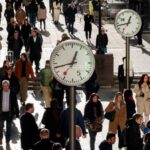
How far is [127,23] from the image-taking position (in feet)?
61.8

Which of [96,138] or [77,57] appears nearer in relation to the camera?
[77,57]

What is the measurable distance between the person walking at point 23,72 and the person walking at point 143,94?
3.33 metres

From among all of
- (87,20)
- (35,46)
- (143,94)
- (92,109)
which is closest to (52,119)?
(92,109)

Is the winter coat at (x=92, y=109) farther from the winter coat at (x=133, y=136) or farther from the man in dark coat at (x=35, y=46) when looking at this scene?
the man in dark coat at (x=35, y=46)

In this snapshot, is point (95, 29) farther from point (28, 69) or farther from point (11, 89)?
point (11, 89)

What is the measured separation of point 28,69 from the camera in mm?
20750

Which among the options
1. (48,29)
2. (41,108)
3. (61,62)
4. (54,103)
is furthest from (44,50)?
(61,62)

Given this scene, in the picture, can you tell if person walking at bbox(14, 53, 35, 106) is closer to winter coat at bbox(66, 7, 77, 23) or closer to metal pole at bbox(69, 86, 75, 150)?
metal pole at bbox(69, 86, 75, 150)

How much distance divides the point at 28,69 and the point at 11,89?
9.51 feet

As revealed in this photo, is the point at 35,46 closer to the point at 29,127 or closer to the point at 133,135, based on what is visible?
the point at 29,127

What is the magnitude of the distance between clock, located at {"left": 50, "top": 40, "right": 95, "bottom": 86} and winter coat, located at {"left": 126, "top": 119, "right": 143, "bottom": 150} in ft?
17.6

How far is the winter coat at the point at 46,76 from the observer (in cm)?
2009

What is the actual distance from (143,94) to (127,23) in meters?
1.86

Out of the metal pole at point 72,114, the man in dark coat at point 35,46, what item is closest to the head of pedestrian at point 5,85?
the metal pole at point 72,114
